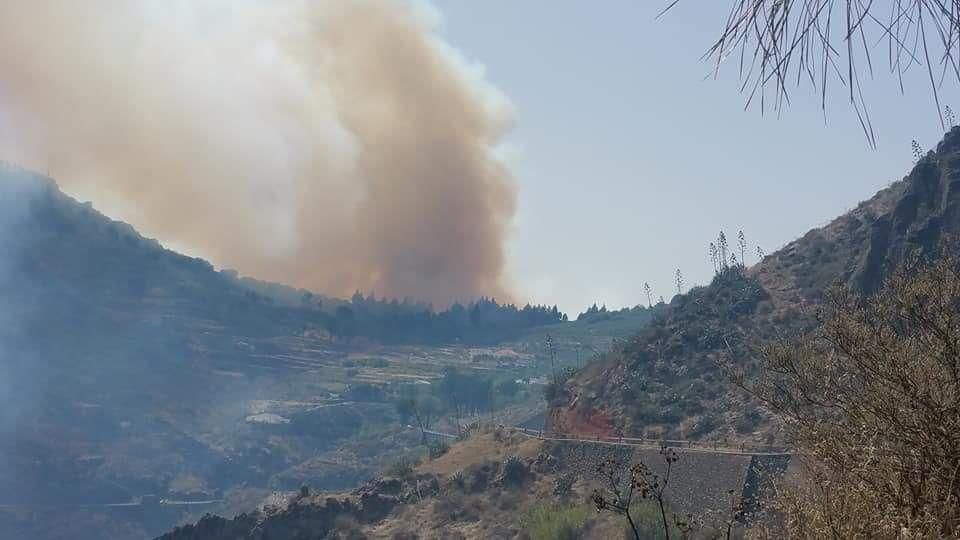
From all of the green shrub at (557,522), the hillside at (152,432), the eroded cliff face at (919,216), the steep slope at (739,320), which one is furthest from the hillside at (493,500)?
the hillside at (152,432)

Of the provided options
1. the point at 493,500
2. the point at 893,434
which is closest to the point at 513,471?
the point at 493,500

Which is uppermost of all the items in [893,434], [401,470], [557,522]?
[401,470]

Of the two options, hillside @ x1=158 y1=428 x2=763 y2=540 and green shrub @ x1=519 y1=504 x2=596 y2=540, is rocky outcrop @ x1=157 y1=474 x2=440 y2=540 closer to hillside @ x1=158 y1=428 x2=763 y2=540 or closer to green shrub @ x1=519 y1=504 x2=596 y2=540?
hillside @ x1=158 y1=428 x2=763 y2=540

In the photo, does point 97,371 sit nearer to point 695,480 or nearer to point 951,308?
point 695,480

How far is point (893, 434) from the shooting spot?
12.5 m

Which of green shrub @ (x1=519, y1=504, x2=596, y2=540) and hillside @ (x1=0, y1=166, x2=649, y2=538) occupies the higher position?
hillside @ (x1=0, y1=166, x2=649, y2=538)

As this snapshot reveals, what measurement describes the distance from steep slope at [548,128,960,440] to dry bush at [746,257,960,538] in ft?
144

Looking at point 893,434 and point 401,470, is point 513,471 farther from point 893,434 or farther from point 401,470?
point 893,434

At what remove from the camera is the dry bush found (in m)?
10.6

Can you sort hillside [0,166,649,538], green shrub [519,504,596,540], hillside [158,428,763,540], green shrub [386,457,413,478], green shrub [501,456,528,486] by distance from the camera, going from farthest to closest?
hillside [0,166,649,538] → green shrub [386,457,413,478] → green shrub [501,456,528,486] → green shrub [519,504,596,540] → hillside [158,428,763,540]

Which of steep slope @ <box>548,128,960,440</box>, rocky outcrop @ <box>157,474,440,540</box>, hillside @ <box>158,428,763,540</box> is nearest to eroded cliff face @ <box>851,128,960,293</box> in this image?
steep slope @ <box>548,128,960,440</box>

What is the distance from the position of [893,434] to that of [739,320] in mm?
68399

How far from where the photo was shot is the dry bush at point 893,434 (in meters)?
10.6

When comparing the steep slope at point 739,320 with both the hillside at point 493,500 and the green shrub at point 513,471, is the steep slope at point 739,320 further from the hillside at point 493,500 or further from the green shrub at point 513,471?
the green shrub at point 513,471
